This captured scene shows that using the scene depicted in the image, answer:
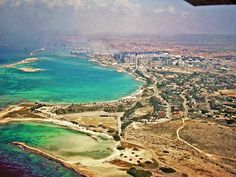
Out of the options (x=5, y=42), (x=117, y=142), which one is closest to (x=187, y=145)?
(x=117, y=142)

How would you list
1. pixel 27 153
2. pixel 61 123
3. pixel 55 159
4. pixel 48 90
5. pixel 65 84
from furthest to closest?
pixel 65 84, pixel 48 90, pixel 61 123, pixel 27 153, pixel 55 159

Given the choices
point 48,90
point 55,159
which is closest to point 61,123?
point 55,159

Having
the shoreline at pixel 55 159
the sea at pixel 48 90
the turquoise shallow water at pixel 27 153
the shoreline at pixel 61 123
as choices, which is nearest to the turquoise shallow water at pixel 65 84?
the sea at pixel 48 90

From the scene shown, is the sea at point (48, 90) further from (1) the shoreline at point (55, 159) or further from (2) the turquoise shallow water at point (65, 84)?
(1) the shoreline at point (55, 159)

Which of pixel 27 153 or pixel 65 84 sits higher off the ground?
pixel 65 84

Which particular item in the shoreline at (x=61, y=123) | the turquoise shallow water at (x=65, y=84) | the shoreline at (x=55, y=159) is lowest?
the shoreline at (x=55, y=159)

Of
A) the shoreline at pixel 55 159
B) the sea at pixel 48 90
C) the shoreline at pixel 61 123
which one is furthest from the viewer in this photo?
the shoreline at pixel 61 123

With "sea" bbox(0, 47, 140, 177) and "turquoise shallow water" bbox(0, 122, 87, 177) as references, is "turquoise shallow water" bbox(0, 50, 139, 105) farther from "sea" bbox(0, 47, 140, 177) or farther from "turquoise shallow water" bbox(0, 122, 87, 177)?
"turquoise shallow water" bbox(0, 122, 87, 177)

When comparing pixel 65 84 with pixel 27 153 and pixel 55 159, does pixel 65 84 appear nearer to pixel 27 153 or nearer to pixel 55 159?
pixel 27 153

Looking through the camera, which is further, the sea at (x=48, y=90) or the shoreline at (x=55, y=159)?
the sea at (x=48, y=90)
